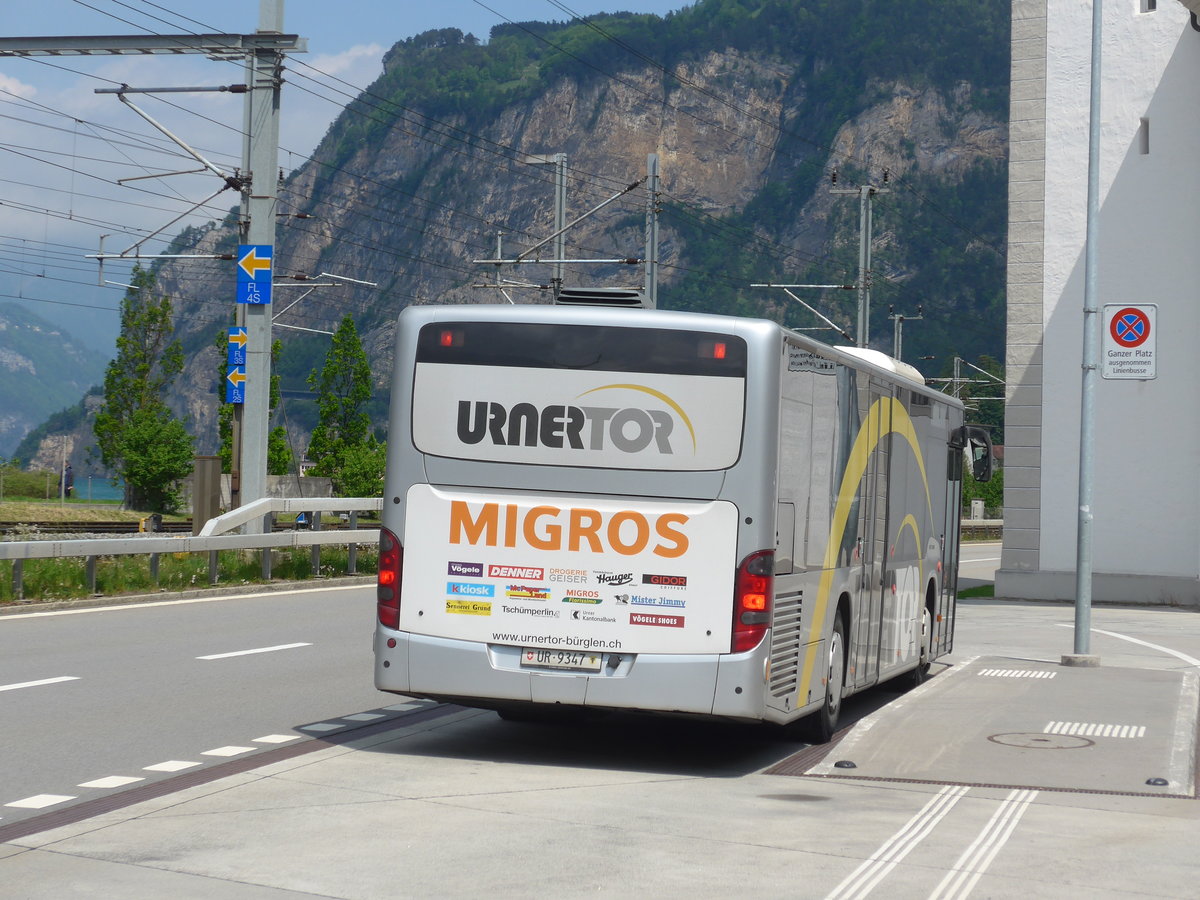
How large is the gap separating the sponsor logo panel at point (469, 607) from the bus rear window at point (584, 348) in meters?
1.44

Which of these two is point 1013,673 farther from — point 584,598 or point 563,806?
point 563,806

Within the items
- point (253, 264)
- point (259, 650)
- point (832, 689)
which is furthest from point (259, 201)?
point (832, 689)

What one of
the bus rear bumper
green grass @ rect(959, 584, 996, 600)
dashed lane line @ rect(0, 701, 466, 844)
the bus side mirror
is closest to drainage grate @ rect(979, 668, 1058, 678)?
the bus side mirror

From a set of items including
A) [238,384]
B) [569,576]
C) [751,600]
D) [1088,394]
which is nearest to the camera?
[751,600]

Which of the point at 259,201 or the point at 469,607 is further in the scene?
the point at 259,201

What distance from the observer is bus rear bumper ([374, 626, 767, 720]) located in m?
10.0

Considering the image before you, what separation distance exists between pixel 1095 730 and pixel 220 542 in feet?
44.2

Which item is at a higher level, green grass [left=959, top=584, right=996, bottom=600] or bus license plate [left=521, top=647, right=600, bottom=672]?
bus license plate [left=521, top=647, right=600, bottom=672]

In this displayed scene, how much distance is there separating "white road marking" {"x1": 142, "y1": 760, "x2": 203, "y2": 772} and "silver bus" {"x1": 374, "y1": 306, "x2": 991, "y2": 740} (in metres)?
1.33

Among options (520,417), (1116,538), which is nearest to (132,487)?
(1116,538)

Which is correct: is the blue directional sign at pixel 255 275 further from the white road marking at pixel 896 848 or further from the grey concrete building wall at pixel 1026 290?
the white road marking at pixel 896 848

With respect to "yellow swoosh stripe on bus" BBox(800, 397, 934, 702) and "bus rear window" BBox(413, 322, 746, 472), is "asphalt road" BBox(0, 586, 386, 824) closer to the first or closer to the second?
"bus rear window" BBox(413, 322, 746, 472)

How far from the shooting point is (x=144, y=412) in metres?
65.9

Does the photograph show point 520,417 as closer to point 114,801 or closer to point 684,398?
point 684,398
